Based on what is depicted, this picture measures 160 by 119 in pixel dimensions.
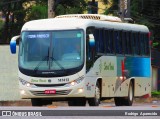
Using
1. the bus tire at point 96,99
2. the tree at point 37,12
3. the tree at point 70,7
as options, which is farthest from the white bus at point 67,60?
the tree at point 70,7

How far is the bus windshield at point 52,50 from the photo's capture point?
1113 inches

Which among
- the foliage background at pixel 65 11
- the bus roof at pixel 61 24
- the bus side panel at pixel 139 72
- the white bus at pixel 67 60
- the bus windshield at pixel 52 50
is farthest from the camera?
the foliage background at pixel 65 11

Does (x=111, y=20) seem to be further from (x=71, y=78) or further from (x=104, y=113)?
(x=104, y=113)

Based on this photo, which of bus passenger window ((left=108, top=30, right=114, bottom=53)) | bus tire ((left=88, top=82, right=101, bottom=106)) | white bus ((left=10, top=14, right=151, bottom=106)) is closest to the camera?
white bus ((left=10, top=14, right=151, bottom=106))

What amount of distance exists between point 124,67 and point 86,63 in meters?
4.36

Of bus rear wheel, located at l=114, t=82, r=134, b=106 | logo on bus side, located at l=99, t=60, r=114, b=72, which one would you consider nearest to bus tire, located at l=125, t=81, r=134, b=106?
bus rear wheel, located at l=114, t=82, r=134, b=106

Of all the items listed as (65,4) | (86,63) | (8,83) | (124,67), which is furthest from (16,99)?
(65,4)

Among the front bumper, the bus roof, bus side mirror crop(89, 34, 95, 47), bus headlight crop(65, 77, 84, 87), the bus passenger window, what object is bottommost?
the front bumper

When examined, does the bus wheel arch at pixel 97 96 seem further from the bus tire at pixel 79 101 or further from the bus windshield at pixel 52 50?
the bus windshield at pixel 52 50

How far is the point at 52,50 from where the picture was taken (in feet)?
93.5

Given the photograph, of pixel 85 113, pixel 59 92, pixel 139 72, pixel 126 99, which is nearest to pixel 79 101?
pixel 59 92

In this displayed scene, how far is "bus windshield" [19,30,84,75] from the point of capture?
28.3 m

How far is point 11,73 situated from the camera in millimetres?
35812

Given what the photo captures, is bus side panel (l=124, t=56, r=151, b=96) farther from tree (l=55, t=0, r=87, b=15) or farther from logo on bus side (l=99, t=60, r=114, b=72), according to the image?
tree (l=55, t=0, r=87, b=15)
